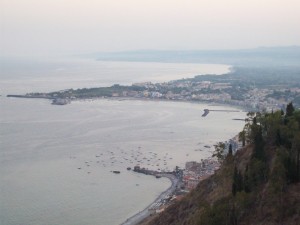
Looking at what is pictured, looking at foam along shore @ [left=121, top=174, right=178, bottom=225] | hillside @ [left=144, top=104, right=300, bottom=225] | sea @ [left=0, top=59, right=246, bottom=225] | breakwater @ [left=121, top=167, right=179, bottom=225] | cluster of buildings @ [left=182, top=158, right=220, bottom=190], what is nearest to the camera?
hillside @ [left=144, top=104, right=300, bottom=225]

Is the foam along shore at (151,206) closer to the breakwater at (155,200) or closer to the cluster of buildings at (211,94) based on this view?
the breakwater at (155,200)

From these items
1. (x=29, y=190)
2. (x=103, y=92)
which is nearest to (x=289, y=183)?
(x=29, y=190)

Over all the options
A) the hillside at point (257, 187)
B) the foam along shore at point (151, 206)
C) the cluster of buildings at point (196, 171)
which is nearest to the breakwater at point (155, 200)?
the foam along shore at point (151, 206)

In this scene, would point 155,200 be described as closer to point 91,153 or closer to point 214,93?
point 91,153

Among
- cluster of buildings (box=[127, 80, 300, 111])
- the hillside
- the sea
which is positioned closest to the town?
cluster of buildings (box=[127, 80, 300, 111])

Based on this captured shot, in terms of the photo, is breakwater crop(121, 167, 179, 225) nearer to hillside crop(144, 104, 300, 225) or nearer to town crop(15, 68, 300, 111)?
hillside crop(144, 104, 300, 225)

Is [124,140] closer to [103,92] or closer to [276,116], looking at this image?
[276,116]
